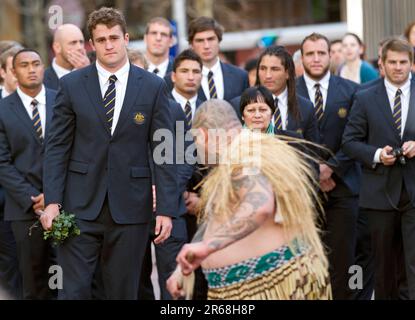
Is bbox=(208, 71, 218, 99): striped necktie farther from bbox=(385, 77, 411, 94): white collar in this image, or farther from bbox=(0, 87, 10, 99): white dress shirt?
bbox=(0, 87, 10, 99): white dress shirt

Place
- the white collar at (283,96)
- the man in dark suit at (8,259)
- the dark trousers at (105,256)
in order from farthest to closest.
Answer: the man in dark suit at (8,259) → the white collar at (283,96) → the dark trousers at (105,256)

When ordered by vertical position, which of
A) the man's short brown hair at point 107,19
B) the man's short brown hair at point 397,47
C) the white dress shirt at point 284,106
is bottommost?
the white dress shirt at point 284,106

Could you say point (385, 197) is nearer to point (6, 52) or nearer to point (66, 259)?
point (66, 259)

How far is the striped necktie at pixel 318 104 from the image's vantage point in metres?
11.2

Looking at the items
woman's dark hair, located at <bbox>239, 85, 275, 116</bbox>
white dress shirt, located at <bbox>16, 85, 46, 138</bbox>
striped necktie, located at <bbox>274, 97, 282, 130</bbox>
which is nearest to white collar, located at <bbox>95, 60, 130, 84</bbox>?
woman's dark hair, located at <bbox>239, 85, 275, 116</bbox>

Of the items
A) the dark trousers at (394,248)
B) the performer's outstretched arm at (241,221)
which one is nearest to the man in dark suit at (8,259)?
the dark trousers at (394,248)

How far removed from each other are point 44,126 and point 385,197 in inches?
131

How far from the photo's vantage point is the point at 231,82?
38.5 feet

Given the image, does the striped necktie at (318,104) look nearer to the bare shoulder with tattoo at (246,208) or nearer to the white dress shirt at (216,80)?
the white dress shirt at (216,80)

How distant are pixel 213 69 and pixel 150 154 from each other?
3158 mm

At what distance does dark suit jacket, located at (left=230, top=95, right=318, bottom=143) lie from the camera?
10438 millimetres

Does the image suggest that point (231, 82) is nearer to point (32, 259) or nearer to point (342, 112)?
point (342, 112)

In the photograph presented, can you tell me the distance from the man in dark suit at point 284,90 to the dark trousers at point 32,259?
2302mm

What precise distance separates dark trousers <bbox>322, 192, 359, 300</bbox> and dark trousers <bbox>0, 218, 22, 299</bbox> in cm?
319
